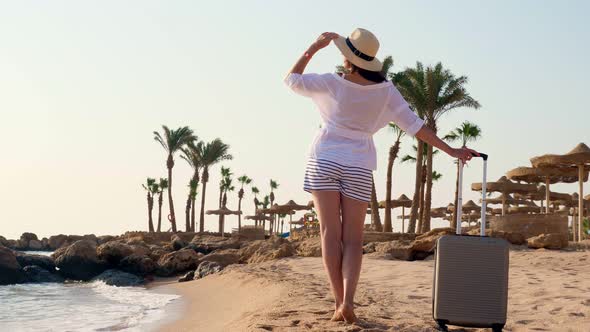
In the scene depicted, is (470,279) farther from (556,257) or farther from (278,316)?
(556,257)

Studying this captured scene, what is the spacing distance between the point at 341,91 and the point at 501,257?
3.94ft

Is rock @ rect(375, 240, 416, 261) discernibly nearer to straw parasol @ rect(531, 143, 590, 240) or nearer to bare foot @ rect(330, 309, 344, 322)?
straw parasol @ rect(531, 143, 590, 240)

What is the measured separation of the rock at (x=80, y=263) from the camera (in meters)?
16.8

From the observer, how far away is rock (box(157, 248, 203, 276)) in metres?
16.6

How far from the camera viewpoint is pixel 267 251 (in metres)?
15.3

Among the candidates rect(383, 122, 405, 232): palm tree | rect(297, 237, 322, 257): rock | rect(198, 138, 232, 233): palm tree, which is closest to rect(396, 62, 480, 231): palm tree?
rect(383, 122, 405, 232): palm tree

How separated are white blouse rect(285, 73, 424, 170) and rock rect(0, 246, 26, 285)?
44.8 feet

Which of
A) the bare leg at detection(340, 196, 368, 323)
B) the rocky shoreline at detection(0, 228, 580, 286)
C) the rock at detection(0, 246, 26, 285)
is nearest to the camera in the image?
the bare leg at detection(340, 196, 368, 323)

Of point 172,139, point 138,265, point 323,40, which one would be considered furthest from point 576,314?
point 172,139

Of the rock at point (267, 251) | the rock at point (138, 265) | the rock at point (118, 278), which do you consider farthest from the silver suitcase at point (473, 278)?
the rock at point (138, 265)

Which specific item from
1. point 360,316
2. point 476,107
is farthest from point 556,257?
point 476,107

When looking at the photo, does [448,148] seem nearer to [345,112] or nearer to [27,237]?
[345,112]

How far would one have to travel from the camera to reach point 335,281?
12.8ft

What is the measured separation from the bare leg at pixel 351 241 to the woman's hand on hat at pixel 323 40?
0.83 m
